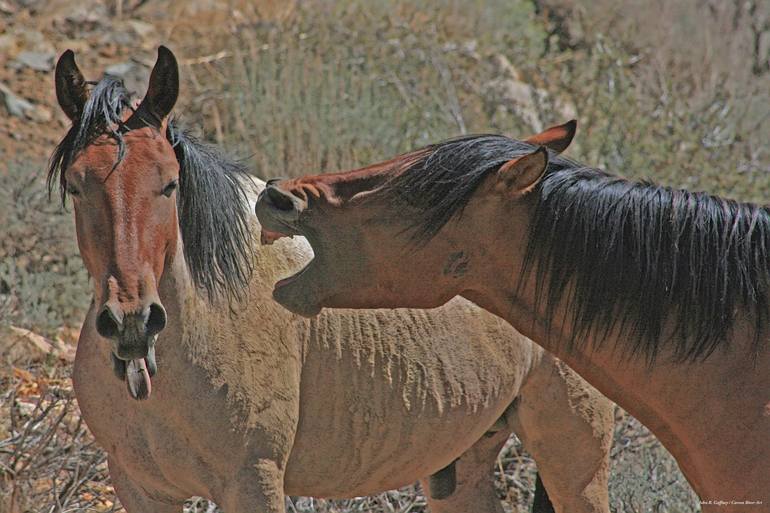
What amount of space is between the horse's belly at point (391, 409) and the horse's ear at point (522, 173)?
1.28m

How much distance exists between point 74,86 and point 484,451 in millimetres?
2371

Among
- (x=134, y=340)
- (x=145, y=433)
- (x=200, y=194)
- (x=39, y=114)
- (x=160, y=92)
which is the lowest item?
(x=145, y=433)

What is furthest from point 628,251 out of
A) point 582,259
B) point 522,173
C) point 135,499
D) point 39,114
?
point 39,114

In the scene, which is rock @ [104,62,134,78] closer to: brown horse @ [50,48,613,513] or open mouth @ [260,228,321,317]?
brown horse @ [50,48,613,513]

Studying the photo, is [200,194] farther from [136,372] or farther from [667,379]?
[667,379]

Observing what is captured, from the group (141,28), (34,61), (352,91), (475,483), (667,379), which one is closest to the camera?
(667,379)

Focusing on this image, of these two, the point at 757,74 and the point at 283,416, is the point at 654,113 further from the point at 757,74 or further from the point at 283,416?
the point at 283,416

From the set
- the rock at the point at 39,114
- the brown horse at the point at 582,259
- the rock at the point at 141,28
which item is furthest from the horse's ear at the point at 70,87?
the rock at the point at 141,28

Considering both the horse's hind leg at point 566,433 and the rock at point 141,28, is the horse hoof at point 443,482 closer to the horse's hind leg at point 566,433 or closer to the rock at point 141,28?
the horse's hind leg at point 566,433

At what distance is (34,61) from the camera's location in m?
9.11

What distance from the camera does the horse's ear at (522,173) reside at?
2617mm

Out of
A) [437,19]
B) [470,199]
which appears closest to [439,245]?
[470,199]

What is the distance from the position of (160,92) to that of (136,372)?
2.60ft

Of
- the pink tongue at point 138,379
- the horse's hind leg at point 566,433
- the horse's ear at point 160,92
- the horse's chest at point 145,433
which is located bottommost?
the horse's hind leg at point 566,433
